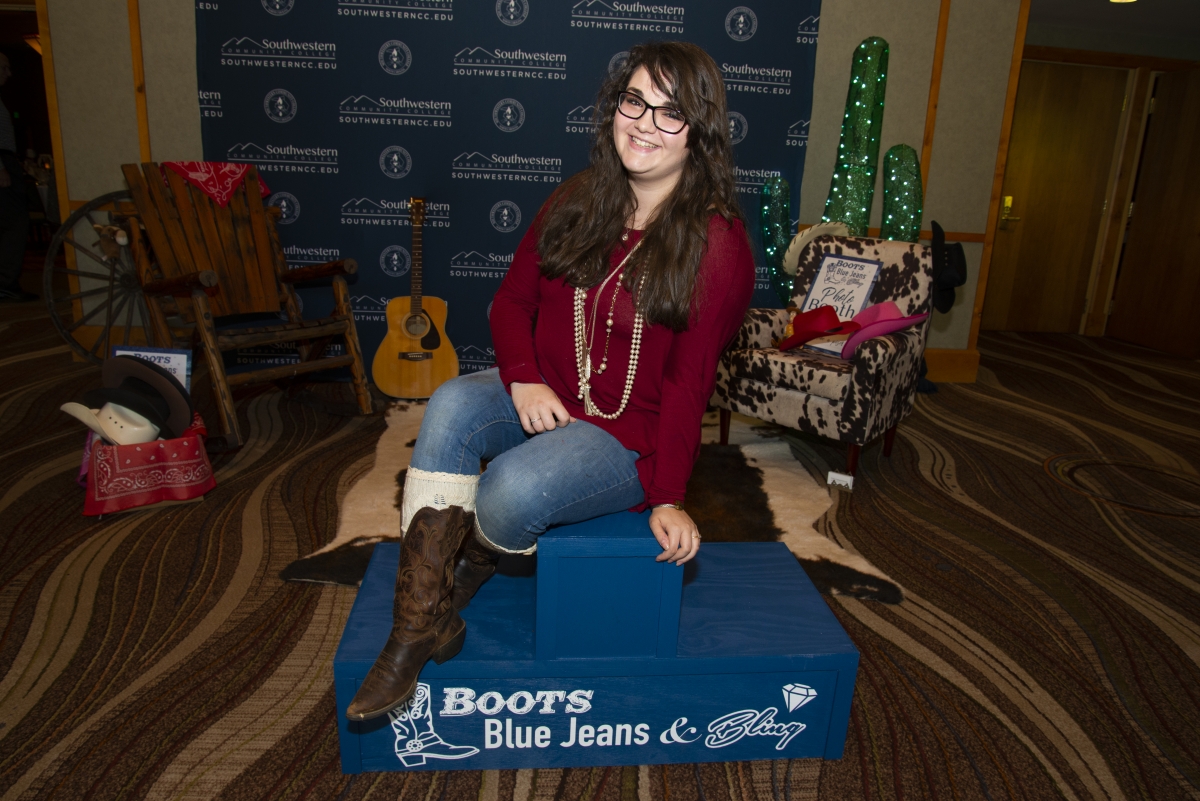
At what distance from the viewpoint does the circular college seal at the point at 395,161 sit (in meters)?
3.76

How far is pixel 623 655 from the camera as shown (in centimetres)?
133

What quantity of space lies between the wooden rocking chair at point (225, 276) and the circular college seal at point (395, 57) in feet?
2.81

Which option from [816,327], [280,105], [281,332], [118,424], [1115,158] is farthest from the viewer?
[1115,158]

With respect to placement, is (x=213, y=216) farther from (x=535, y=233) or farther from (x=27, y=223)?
(x=27, y=223)

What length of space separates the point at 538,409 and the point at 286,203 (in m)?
3.02

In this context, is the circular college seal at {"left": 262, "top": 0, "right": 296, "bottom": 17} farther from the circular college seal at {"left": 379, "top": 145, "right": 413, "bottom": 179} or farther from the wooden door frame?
the wooden door frame

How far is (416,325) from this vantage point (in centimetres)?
368

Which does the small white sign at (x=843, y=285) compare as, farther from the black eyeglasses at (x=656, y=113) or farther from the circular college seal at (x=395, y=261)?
the circular college seal at (x=395, y=261)

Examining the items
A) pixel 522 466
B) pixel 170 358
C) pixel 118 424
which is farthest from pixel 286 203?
pixel 522 466

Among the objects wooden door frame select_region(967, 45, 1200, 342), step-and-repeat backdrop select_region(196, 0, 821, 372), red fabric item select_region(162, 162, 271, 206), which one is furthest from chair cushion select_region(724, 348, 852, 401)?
wooden door frame select_region(967, 45, 1200, 342)

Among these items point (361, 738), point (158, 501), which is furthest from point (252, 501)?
point (361, 738)

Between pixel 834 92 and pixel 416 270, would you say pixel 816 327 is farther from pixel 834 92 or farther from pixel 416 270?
pixel 416 270

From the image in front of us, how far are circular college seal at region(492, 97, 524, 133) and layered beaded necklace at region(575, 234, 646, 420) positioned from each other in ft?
8.70

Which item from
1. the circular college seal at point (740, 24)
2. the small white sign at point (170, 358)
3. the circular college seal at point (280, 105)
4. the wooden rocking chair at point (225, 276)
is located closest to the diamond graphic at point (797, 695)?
the small white sign at point (170, 358)
